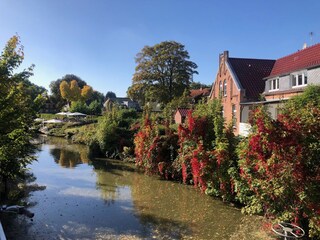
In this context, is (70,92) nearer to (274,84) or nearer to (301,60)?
(274,84)

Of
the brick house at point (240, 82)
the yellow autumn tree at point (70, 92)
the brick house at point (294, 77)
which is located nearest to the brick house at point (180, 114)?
the brick house at point (240, 82)

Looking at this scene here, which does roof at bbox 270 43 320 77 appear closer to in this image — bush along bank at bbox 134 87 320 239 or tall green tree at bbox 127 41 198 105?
bush along bank at bbox 134 87 320 239

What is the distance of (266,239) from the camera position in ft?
31.8

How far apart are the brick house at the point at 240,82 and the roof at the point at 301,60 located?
2.37 metres

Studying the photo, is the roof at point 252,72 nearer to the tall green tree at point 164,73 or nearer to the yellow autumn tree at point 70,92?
the tall green tree at point 164,73

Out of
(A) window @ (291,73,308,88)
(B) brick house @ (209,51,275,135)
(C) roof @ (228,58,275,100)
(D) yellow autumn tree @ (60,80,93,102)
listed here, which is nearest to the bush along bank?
(A) window @ (291,73,308,88)

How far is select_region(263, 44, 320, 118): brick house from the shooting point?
2164 cm

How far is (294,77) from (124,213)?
59.6 feet

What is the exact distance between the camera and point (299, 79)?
23609 mm

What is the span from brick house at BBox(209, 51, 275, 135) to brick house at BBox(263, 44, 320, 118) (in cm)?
142

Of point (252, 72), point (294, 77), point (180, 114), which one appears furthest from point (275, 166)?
point (180, 114)

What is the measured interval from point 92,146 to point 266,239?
22.4 meters

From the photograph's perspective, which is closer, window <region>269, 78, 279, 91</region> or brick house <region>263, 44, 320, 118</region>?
brick house <region>263, 44, 320, 118</region>

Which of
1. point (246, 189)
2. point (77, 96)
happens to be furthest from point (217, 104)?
point (77, 96)
